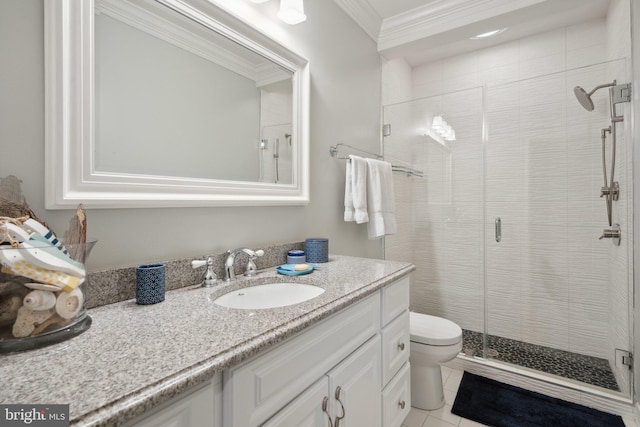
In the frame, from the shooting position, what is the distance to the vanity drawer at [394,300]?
118cm

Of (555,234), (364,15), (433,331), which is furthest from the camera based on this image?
(555,234)

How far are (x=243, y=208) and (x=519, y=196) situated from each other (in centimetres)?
210

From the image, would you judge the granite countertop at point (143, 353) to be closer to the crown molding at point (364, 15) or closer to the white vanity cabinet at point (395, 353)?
the white vanity cabinet at point (395, 353)

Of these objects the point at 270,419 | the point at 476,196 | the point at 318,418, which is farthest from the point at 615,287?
the point at 270,419

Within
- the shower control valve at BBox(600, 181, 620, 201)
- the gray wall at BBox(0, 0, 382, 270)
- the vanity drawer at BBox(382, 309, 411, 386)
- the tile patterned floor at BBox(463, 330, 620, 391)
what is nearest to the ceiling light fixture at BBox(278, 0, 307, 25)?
the gray wall at BBox(0, 0, 382, 270)

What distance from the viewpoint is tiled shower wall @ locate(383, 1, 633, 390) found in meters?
2.04

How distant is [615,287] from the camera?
1872 millimetres

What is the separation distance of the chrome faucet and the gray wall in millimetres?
66

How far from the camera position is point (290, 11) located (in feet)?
4.40

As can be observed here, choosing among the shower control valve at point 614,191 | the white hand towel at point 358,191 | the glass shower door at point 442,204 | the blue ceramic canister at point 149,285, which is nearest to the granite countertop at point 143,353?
the blue ceramic canister at point 149,285

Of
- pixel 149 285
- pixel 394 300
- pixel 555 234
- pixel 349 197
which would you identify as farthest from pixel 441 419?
pixel 149 285

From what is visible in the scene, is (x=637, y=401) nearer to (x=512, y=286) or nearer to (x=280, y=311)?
(x=512, y=286)

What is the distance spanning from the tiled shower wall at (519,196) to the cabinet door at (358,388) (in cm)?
140

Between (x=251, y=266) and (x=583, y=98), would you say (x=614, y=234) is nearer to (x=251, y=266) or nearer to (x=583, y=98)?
(x=583, y=98)
